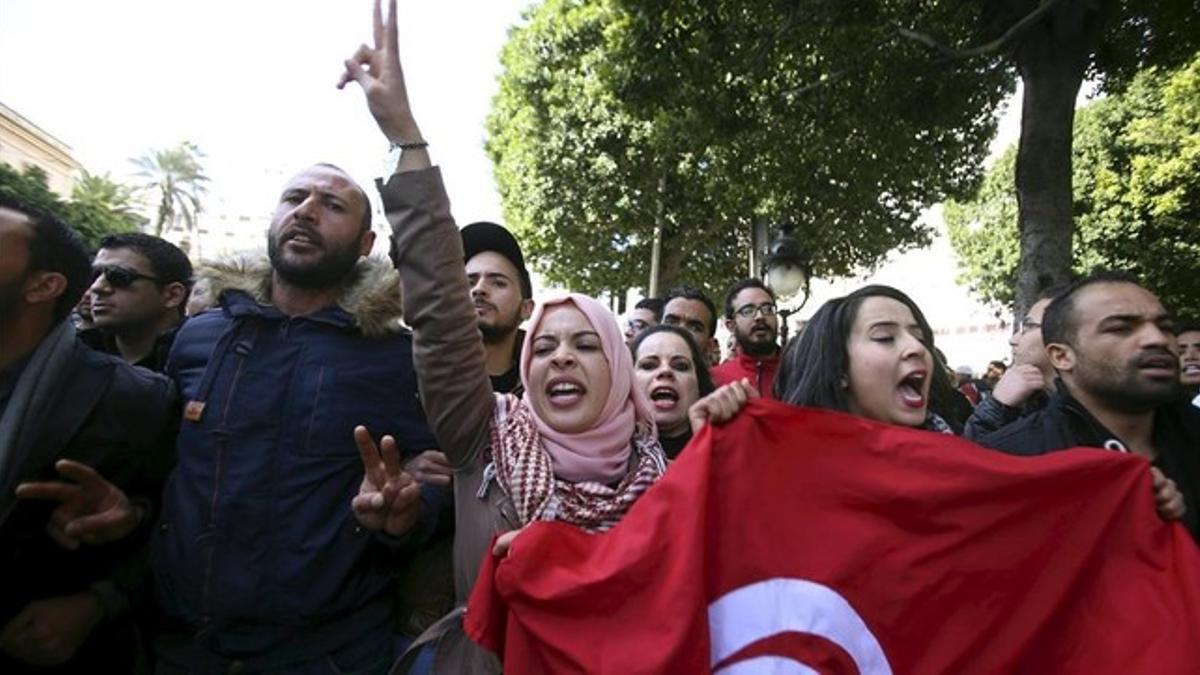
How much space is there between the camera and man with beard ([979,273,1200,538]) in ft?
8.24

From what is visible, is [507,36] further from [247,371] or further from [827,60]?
[247,371]

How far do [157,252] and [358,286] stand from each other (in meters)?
1.40

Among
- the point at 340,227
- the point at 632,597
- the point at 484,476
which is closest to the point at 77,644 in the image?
the point at 484,476

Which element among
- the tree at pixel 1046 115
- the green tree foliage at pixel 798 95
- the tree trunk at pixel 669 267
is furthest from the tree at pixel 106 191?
the tree at pixel 1046 115

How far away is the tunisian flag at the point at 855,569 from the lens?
172 cm

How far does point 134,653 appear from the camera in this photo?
2305 mm

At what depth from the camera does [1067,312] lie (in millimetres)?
2775

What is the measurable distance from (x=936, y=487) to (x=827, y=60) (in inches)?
352

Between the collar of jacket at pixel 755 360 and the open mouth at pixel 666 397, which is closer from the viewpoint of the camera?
the open mouth at pixel 666 397

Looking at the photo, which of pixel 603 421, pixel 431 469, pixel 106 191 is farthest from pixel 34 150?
pixel 603 421

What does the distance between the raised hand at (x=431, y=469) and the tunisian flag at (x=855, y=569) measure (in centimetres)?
52

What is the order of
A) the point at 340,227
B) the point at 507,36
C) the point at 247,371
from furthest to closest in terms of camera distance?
the point at 507,36, the point at 340,227, the point at 247,371

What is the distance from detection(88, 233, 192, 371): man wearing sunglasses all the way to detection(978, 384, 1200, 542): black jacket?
3198 millimetres

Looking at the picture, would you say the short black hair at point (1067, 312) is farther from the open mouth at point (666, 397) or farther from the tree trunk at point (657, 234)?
the tree trunk at point (657, 234)
